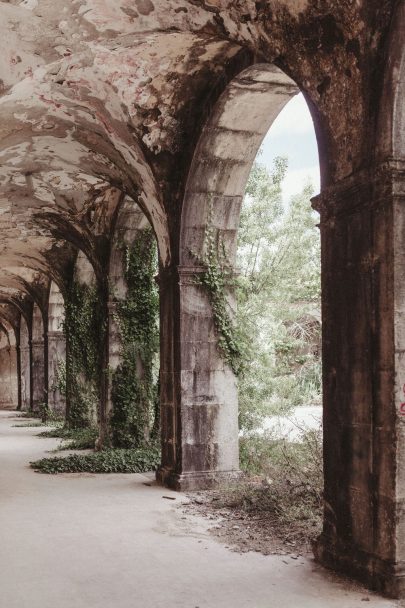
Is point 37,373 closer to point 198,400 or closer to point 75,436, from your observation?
point 75,436

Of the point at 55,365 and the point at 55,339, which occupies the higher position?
the point at 55,339

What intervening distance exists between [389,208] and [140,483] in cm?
551

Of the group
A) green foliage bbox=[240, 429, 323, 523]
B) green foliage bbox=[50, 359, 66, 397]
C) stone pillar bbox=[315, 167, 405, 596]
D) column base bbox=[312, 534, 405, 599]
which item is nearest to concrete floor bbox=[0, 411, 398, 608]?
column base bbox=[312, 534, 405, 599]

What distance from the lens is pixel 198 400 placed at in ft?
26.0

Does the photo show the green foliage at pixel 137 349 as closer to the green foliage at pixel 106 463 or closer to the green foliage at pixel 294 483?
the green foliage at pixel 106 463

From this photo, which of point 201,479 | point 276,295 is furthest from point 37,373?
point 201,479

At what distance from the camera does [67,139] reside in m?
9.02

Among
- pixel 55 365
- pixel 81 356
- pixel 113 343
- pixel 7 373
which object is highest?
pixel 113 343

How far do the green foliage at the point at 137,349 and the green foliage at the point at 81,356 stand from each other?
59.2 inches

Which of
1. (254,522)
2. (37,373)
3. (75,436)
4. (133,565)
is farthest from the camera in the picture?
(37,373)

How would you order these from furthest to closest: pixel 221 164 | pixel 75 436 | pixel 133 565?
pixel 75 436
pixel 221 164
pixel 133 565

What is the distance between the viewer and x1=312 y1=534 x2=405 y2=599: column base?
398cm

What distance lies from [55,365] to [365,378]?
15.8 metres

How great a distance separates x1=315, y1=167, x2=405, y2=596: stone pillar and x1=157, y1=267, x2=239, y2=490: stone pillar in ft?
10.3
